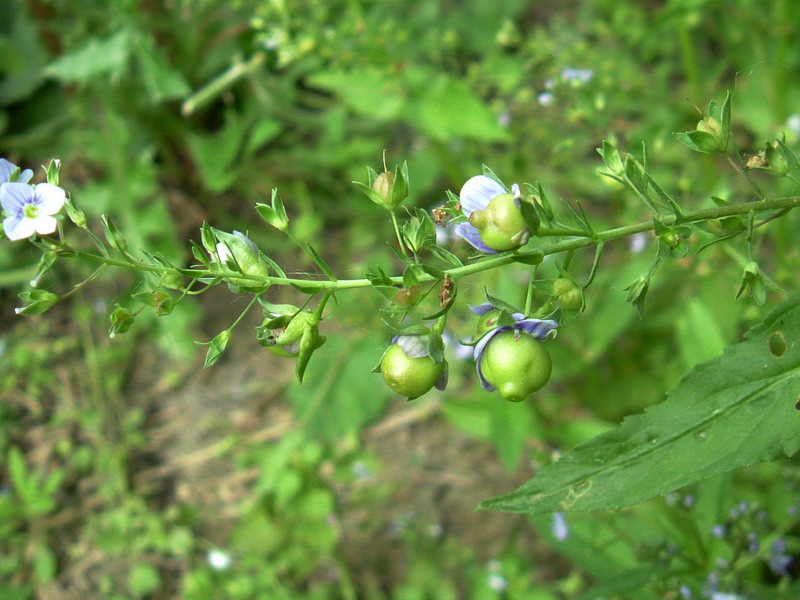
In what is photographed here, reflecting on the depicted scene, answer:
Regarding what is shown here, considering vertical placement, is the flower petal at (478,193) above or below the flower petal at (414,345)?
above

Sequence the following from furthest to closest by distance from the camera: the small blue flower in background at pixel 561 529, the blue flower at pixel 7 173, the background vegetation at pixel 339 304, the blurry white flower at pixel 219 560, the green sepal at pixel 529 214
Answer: the blurry white flower at pixel 219 560 → the background vegetation at pixel 339 304 → the small blue flower in background at pixel 561 529 → the blue flower at pixel 7 173 → the green sepal at pixel 529 214

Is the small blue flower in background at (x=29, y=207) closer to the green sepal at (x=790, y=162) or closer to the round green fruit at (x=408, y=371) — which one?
the round green fruit at (x=408, y=371)

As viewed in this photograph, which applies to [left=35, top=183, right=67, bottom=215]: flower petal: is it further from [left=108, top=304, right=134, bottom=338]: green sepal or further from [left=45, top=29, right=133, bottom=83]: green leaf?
[left=45, top=29, right=133, bottom=83]: green leaf

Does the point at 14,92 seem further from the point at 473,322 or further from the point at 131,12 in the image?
the point at 473,322

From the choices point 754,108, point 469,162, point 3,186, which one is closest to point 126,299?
point 469,162

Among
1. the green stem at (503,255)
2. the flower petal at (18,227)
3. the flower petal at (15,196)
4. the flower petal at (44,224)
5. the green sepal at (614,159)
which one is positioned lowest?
the green stem at (503,255)

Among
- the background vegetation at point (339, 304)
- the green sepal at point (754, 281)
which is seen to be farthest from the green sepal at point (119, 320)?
the background vegetation at point (339, 304)

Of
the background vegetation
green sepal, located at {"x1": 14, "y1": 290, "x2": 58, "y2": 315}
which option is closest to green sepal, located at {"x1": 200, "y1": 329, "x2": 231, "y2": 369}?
green sepal, located at {"x1": 14, "y1": 290, "x2": 58, "y2": 315}
